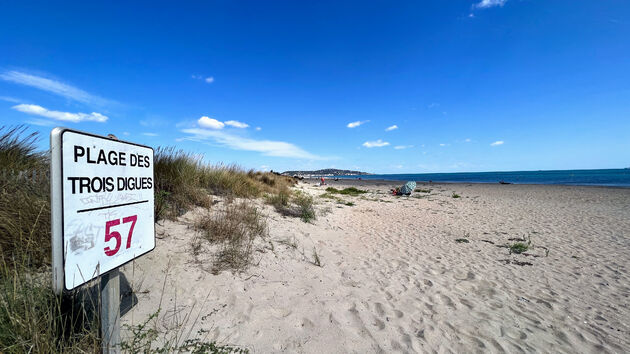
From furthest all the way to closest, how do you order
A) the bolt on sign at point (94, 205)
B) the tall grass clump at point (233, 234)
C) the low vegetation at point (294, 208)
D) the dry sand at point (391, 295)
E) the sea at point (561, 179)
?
the sea at point (561, 179)
the low vegetation at point (294, 208)
the tall grass clump at point (233, 234)
the dry sand at point (391, 295)
the bolt on sign at point (94, 205)

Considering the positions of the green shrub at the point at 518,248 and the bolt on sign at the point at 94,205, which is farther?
the green shrub at the point at 518,248

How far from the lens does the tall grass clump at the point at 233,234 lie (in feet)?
13.3

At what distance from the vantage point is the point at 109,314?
171 cm

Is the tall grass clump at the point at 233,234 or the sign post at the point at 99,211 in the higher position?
the sign post at the point at 99,211

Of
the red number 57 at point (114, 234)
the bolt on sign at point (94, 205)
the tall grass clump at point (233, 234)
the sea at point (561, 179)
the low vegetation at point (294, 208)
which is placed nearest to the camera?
the bolt on sign at point (94, 205)

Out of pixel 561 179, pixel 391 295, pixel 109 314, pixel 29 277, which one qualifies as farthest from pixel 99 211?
pixel 561 179

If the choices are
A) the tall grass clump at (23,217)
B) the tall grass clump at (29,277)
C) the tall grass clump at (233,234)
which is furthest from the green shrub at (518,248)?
the tall grass clump at (23,217)

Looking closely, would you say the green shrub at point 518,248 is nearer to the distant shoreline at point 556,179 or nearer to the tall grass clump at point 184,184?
the tall grass clump at point 184,184

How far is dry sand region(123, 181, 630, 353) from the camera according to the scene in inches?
107

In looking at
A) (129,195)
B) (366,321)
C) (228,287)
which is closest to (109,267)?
(129,195)

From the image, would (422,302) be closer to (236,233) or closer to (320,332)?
(320,332)

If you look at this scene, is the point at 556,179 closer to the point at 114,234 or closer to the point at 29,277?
the point at 114,234

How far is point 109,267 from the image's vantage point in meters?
1.62

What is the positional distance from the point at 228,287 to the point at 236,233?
1392 millimetres
